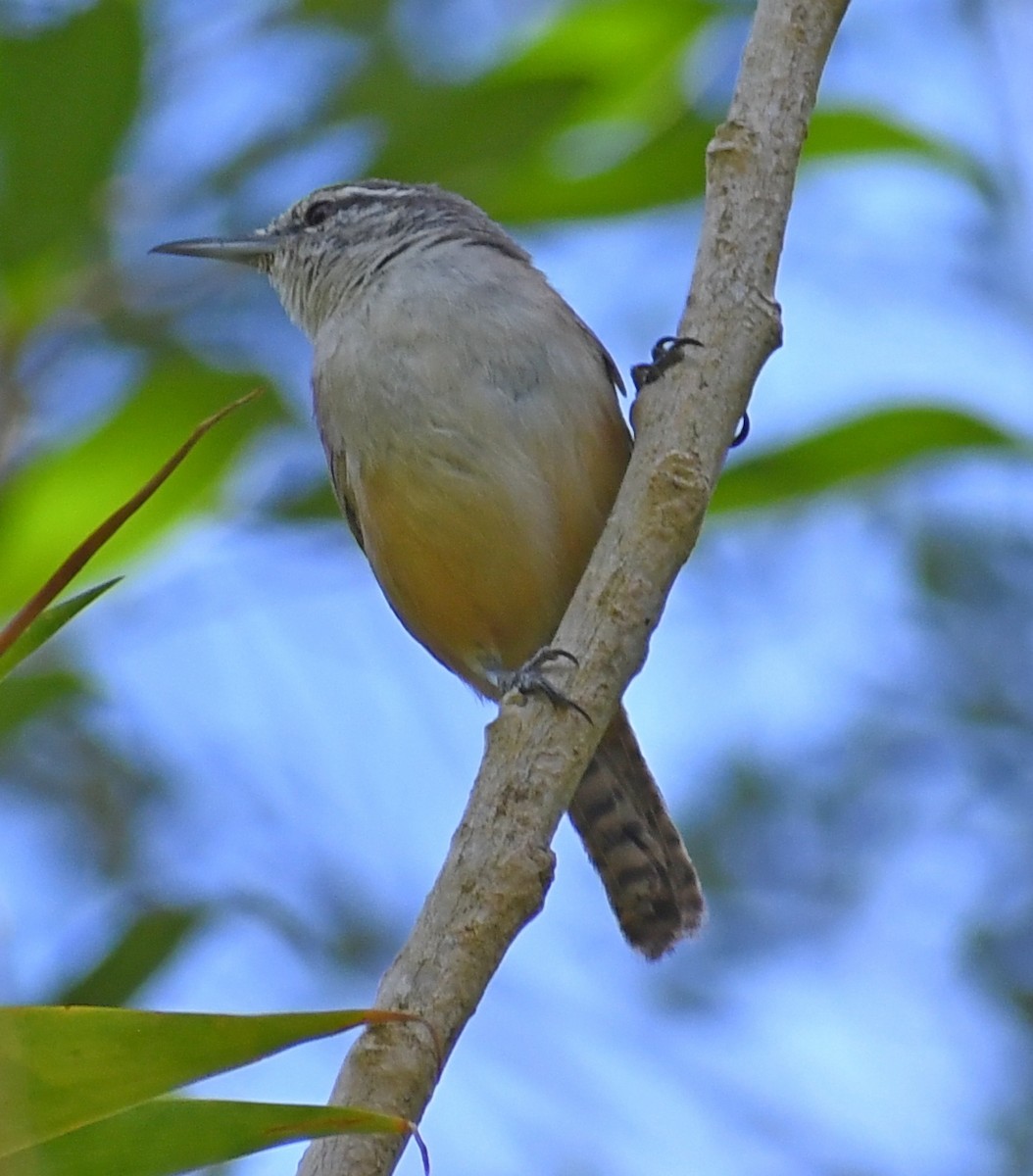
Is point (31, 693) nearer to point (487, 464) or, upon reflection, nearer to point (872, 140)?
point (487, 464)

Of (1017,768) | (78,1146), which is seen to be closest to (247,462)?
(78,1146)

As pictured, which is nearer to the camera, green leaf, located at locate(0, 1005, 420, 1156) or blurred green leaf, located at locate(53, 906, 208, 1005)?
green leaf, located at locate(0, 1005, 420, 1156)

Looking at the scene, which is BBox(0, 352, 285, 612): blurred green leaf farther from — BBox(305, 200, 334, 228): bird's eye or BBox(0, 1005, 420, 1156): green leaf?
BBox(0, 1005, 420, 1156): green leaf

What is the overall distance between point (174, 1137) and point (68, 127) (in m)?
2.99

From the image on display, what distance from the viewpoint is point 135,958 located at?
3764 mm

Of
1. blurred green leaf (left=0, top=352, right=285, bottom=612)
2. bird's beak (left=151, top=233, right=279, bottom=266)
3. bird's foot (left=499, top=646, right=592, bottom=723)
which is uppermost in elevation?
bird's beak (left=151, top=233, right=279, bottom=266)

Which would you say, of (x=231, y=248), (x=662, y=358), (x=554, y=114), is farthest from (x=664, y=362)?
(x=231, y=248)

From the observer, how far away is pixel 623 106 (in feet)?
16.5

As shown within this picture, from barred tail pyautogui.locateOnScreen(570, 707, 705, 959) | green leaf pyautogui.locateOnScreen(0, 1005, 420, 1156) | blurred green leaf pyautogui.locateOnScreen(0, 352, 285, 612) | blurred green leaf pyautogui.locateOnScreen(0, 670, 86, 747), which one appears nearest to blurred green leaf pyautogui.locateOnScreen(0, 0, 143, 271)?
blurred green leaf pyautogui.locateOnScreen(0, 352, 285, 612)

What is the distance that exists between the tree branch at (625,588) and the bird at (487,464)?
1432 millimetres

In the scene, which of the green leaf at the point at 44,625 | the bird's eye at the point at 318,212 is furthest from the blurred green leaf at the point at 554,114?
the green leaf at the point at 44,625

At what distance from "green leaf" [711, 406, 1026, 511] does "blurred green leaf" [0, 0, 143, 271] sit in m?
1.69

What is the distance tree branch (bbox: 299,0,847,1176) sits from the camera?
2.42 meters

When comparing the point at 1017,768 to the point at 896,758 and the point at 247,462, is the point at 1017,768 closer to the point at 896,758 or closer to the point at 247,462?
the point at 896,758
